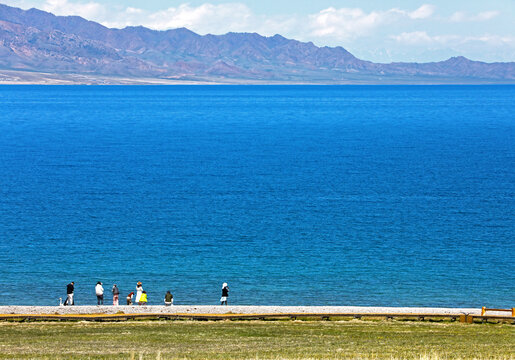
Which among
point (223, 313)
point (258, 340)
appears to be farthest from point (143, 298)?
point (258, 340)

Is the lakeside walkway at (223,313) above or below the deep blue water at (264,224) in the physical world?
above

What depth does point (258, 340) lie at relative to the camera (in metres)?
31.0

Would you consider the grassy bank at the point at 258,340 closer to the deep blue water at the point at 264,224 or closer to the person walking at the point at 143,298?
the person walking at the point at 143,298

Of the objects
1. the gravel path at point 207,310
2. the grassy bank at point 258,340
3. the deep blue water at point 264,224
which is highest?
the grassy bank at point 258,340

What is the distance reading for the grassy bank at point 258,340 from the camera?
2789 centimetres

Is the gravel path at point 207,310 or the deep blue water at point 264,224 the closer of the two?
the gravel path at point 207,310

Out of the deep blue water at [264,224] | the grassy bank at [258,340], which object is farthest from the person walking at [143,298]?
the grassy bank at [258,340]

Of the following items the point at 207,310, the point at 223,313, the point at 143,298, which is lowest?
the point at 143,298

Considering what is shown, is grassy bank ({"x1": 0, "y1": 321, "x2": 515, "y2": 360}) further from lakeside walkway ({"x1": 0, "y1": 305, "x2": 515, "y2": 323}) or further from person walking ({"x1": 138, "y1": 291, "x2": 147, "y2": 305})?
person walking ({"x1": 138, "y1": 291, "x2": 147, "y2": 305})

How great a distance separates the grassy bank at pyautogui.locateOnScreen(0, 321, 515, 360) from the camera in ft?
91.5

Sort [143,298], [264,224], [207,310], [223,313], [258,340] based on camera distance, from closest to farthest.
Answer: [258,340]
[223,313]
[207,310]
[143,298]
[264,224]

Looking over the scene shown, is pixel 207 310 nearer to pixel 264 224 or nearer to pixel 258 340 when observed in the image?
pixel 258 340

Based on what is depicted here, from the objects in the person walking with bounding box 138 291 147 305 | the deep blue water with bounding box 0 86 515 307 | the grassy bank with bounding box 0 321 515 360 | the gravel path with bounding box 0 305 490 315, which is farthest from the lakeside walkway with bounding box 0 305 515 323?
the deep blue water with bounding box 0 86 515 307

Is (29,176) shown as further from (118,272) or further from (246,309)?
(246,309)
